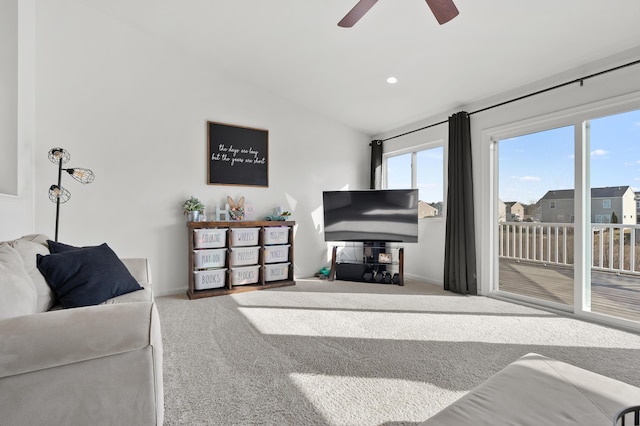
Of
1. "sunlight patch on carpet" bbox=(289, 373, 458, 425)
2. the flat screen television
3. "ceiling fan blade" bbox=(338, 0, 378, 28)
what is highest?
"ceiling fan blade" bbox=(338, 0, 378, 28)

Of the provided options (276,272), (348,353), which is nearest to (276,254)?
(276,272)

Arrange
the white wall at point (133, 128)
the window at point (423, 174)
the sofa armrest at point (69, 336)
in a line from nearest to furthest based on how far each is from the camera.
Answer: the sofa armrest at point (69, 336) → the white wall at point (133, 128) → the window at point (423, 174)

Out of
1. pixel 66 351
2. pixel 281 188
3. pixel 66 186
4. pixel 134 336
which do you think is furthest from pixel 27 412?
pixel 281 188

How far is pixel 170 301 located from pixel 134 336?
2.90m

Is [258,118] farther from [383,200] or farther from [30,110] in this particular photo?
[30,110]

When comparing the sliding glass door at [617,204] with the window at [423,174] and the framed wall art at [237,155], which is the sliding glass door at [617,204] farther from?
the framed wall art at [237,155]

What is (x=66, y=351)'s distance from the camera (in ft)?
2.99

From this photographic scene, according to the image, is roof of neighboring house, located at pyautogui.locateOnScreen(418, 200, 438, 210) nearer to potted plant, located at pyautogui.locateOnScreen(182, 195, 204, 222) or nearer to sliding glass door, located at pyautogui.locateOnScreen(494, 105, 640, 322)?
sliding glass door, located at pyautogui.locateOnScreen(494, 105, 640, 322)

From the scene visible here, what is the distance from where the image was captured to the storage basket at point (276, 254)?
4.24 meters

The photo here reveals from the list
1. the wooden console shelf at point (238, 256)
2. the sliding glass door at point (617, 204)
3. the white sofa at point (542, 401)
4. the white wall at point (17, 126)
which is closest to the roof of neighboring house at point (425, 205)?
the sliding glass door at point (617, 204)

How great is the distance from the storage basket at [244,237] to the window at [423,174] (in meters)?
2.49

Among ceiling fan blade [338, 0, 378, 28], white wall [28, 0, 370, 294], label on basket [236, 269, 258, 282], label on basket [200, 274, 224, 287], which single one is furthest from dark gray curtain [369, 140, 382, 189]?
ceiling fan blade [338, 0, 378, 28]

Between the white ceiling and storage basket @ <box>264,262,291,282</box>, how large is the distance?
245 centimetres

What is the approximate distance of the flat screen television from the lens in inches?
176
